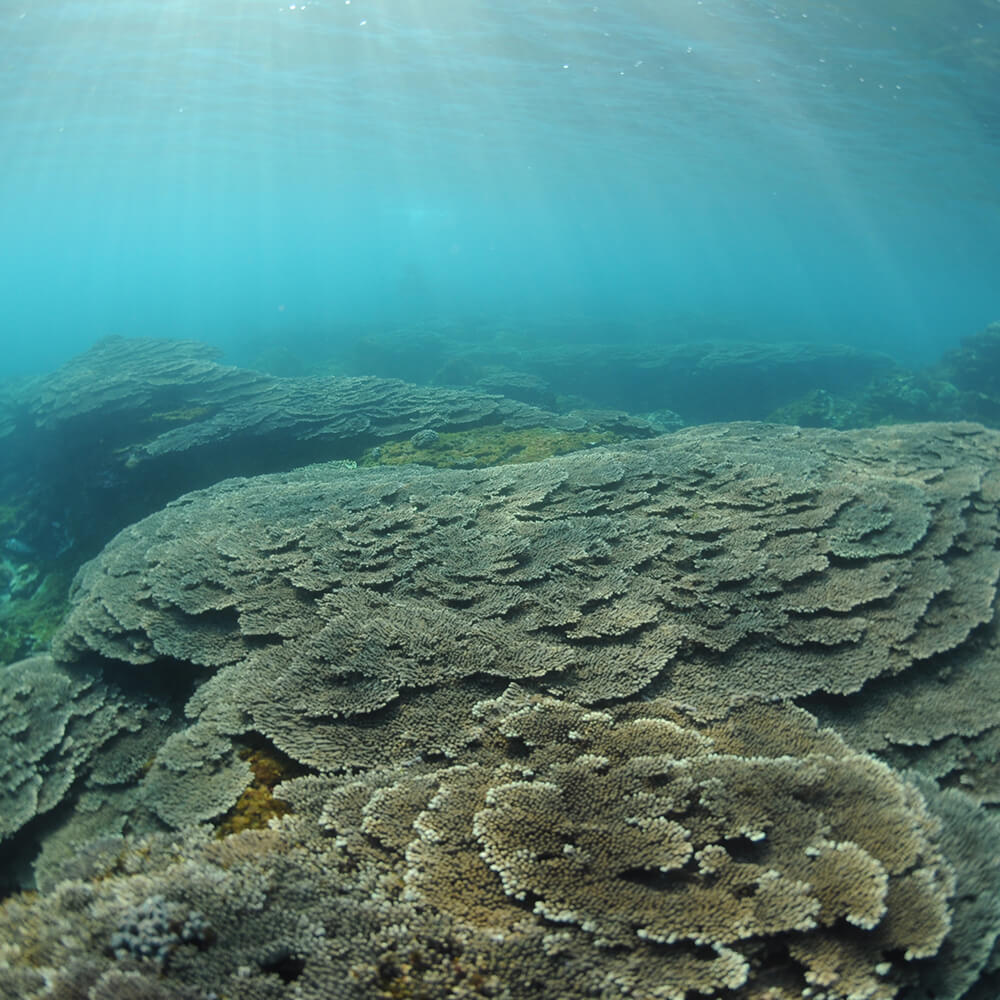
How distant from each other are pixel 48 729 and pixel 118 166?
6522cm

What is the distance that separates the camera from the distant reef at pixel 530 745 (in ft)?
Result: 9.80

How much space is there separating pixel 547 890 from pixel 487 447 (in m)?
11.6

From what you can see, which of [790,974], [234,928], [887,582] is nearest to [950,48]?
[887,582]

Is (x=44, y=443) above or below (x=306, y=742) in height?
below

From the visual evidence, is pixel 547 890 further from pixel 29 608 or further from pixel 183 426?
pixel 183 426

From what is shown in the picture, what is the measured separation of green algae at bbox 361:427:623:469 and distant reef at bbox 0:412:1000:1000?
3998mm

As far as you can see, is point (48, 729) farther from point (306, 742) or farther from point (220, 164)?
point (220, 164)

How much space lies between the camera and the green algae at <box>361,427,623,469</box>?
13508 mm

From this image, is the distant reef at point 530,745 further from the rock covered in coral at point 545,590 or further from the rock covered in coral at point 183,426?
the rock covered in coral at point 183,426

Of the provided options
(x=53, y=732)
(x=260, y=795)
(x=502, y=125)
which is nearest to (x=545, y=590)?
(x=260, y=795)

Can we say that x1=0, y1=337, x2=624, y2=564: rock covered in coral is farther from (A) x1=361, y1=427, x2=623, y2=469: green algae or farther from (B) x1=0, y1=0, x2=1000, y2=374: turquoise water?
(B) x1=0, y1=0, x2=1000, y2=374: turquoise water

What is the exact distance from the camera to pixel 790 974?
116 inches

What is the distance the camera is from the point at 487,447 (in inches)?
561

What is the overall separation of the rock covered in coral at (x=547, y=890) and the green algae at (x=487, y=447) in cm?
961
